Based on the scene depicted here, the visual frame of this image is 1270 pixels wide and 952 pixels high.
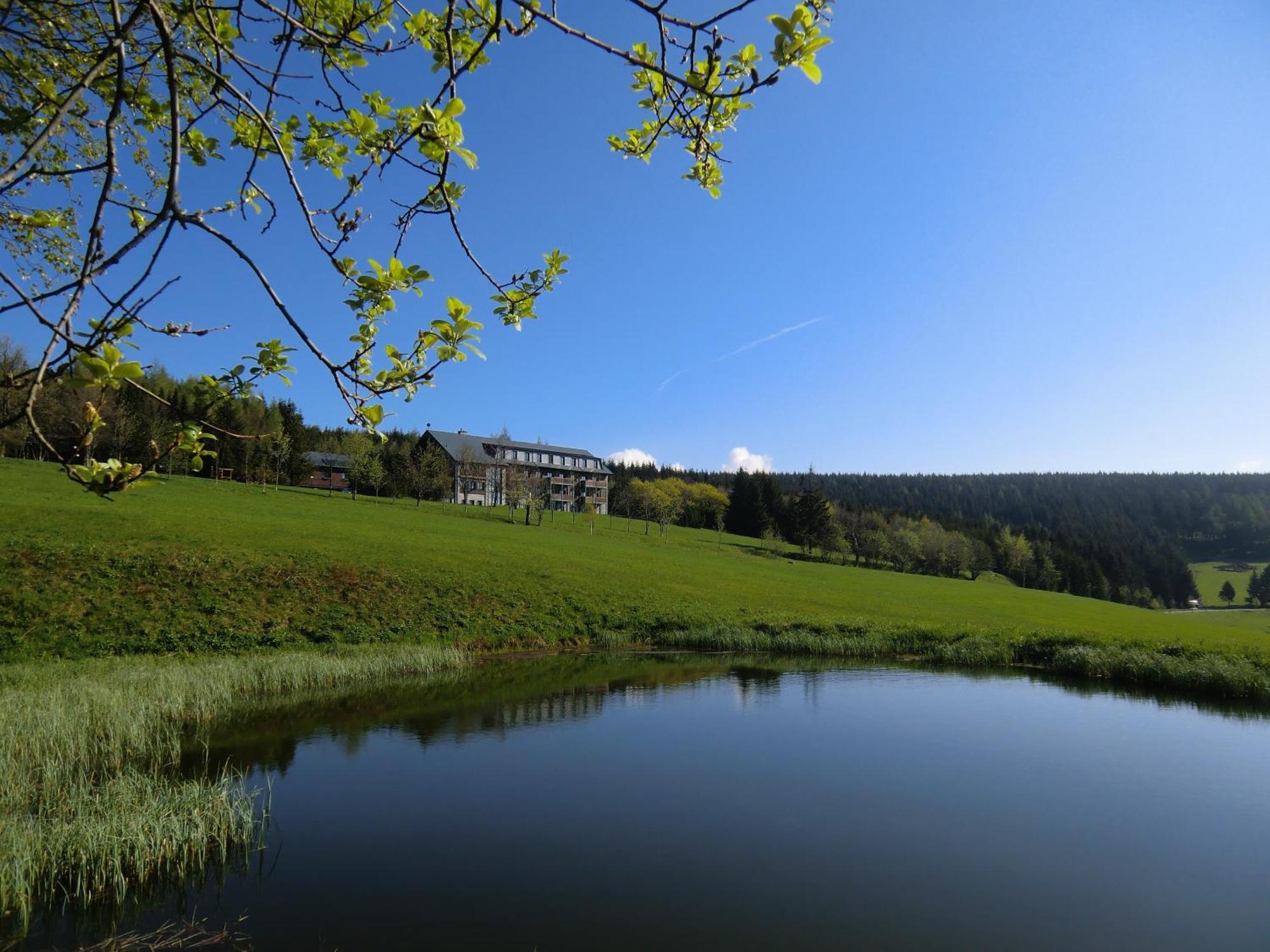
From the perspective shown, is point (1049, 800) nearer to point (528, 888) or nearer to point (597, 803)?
point (597, 803)

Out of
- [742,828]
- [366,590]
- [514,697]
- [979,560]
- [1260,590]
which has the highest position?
[979,560]

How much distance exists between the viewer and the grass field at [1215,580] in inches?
4163

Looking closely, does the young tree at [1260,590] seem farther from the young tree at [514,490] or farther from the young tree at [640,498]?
the young tree at [514,490]

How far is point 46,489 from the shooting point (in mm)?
37438

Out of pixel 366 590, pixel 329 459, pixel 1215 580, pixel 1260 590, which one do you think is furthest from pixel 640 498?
pixel 1215 580

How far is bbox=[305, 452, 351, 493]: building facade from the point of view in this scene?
85.8m

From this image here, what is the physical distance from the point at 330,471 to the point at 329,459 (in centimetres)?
346

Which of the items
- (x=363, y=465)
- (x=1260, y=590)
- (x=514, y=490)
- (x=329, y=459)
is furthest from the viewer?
(x=1260, y=590)

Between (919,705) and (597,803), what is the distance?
11.6 m

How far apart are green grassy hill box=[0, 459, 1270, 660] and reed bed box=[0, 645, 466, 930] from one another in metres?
3.69

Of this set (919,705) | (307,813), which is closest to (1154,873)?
(919,705)

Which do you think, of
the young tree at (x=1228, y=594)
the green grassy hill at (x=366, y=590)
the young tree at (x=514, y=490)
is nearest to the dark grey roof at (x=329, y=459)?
the young tree at (x=514, y=490)

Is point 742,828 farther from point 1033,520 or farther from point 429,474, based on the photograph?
point 1033,520

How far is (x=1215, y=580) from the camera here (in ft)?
384
